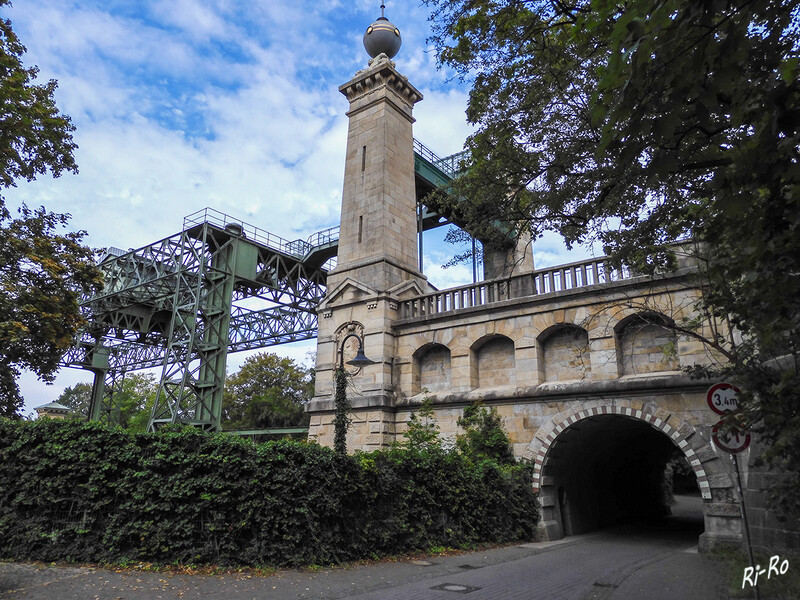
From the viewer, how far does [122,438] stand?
10.2m

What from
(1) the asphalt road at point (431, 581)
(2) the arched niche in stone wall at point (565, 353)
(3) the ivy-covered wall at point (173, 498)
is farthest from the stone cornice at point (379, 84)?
(1) the asphalt road at point (431, 581)

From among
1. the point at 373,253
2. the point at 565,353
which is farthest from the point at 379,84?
the point at 565,353

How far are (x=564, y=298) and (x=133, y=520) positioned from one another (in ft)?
39.1

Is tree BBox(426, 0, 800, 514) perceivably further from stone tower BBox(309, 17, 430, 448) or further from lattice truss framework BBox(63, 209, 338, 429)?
lattice truss framework BBox(63, 209, 338, 429)

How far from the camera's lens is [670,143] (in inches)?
293

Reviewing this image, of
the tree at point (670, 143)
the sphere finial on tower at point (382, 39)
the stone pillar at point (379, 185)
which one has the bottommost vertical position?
the tree at point (670, 143)

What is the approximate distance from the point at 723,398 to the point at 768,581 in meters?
2.76

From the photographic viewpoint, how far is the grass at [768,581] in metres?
7.45

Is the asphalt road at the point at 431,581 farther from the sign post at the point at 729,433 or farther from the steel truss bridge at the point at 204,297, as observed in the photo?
the steel truss bridge at the point at 204,297

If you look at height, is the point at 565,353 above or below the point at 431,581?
above

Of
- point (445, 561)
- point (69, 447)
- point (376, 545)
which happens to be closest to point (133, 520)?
point (69, 447)

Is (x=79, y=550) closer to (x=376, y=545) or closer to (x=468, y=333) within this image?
(x=376, y=545)

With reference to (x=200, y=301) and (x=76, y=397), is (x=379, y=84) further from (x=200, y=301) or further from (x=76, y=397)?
(x=76, y=397)

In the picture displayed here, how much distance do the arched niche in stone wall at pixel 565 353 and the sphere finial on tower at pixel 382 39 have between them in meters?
14.2
